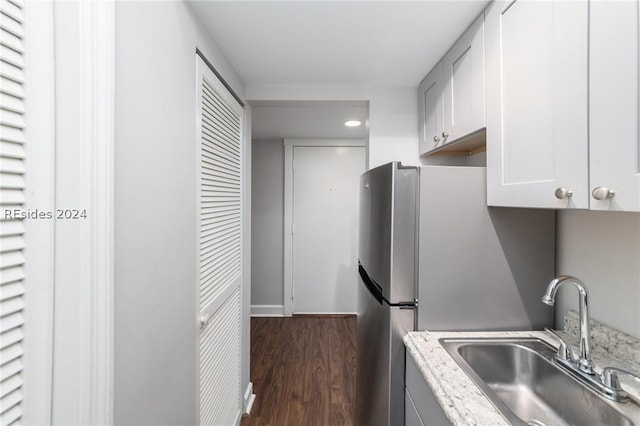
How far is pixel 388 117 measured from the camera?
189 cm

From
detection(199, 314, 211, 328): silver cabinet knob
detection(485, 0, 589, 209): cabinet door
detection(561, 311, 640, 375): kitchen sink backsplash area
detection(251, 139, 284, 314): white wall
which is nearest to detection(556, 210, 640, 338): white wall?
detection(561, 311, 640, 375): kitchen sink backsplash area

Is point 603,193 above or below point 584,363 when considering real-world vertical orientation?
above

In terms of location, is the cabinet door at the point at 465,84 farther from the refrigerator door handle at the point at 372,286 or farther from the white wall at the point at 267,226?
the white wall at the point at 267,226

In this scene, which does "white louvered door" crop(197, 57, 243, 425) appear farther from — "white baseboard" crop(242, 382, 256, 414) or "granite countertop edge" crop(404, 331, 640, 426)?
"granite countertop edge" crop(404, 331, 640, 426)

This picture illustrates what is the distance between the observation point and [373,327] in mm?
1436

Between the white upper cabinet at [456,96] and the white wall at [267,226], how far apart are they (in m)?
2.25

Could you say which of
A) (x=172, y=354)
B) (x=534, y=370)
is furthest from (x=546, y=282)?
(x=172, y=354)

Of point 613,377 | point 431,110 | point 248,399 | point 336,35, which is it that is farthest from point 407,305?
point 248,399

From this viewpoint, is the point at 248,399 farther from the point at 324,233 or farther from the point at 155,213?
the point at 324,233

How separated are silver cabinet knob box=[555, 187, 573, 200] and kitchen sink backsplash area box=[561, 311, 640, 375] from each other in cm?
56

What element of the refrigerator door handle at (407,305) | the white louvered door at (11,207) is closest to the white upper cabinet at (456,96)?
the refrigerator door handle at (407,305)

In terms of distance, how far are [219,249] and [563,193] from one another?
1.43 m

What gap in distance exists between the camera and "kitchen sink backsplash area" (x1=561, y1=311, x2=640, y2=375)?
3.00ft

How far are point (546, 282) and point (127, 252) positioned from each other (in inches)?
60.9
